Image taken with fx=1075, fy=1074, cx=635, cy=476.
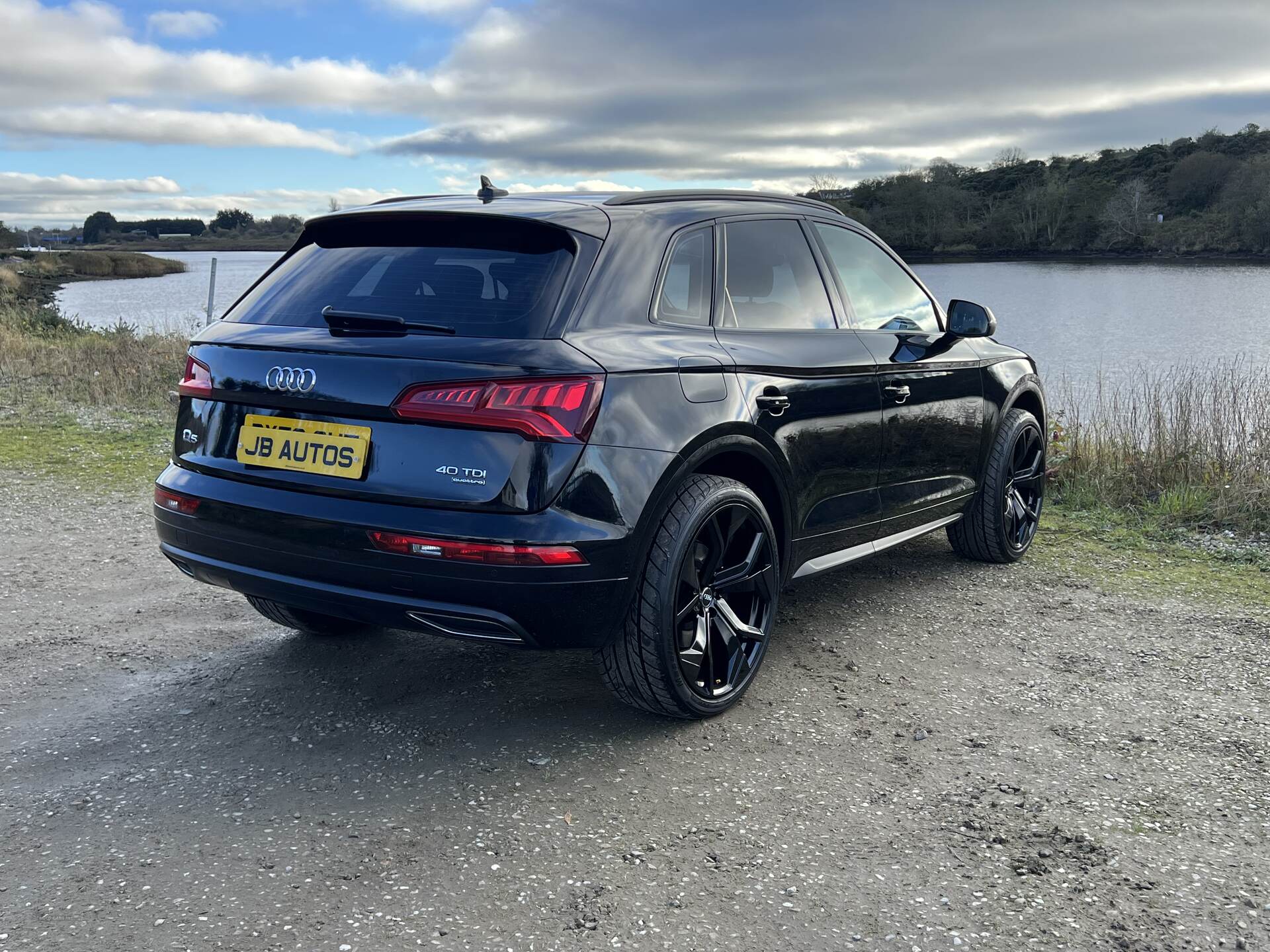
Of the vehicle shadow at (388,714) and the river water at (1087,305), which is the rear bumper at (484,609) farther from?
the river water at (1087,305)

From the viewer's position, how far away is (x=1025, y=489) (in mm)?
6145

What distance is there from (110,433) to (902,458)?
26.0ft

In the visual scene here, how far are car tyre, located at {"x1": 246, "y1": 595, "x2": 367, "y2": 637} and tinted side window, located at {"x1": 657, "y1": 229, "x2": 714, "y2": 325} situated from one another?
186 centimetres

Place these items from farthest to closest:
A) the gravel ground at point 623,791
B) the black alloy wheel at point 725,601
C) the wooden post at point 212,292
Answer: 1. the wooden post at point 212,292
2. the black alloy wheel at point 725,601
3. the gravel ground at point 623,791

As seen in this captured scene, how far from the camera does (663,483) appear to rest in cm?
332

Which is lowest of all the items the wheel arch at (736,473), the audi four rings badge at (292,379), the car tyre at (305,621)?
the car tyre at (305,621)

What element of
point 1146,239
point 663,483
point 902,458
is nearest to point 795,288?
point 902,458

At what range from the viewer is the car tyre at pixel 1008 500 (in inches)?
224

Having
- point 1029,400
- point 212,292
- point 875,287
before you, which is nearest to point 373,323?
point 875,287

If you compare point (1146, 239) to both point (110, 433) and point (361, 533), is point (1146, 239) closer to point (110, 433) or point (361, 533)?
point (110, 433)

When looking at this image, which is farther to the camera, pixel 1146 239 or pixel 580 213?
pixel 1146 239

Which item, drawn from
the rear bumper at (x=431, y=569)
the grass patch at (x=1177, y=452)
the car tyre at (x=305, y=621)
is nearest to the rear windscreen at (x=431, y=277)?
the rear bumper at (x=431, y=569)

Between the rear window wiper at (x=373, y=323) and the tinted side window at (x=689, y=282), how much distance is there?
77 cm

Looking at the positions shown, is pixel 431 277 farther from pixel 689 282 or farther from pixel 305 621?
pixel 305 621
